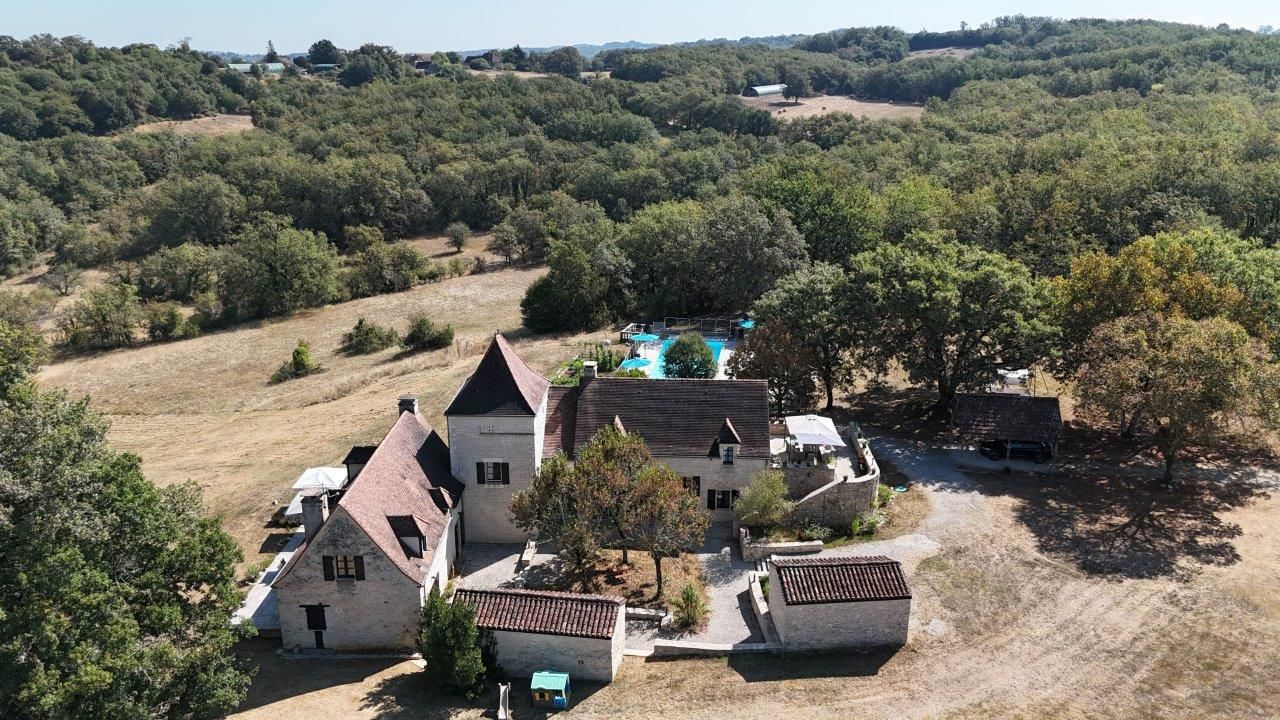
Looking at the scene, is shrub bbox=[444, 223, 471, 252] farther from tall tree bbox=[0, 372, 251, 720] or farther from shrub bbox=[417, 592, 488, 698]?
shrub bbox=[417, 592, 488, 698]

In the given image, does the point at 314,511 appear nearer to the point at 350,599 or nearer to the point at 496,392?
the point at 350,599

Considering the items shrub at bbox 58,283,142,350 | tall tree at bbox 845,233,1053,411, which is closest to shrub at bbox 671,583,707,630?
tall tree at bbox 845,233,1053,411

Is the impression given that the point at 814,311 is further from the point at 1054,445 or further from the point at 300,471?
the point at 300,471

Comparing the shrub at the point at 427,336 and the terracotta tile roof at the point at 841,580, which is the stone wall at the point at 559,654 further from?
the shrub at the point at 427,336

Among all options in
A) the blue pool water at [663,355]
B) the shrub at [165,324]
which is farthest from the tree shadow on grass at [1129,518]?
the shrub at [165,324]

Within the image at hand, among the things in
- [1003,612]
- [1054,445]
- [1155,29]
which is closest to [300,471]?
[1003,612]

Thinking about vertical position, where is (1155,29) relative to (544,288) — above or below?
above

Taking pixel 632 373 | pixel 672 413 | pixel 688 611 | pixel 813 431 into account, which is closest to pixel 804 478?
pixel 813 431
